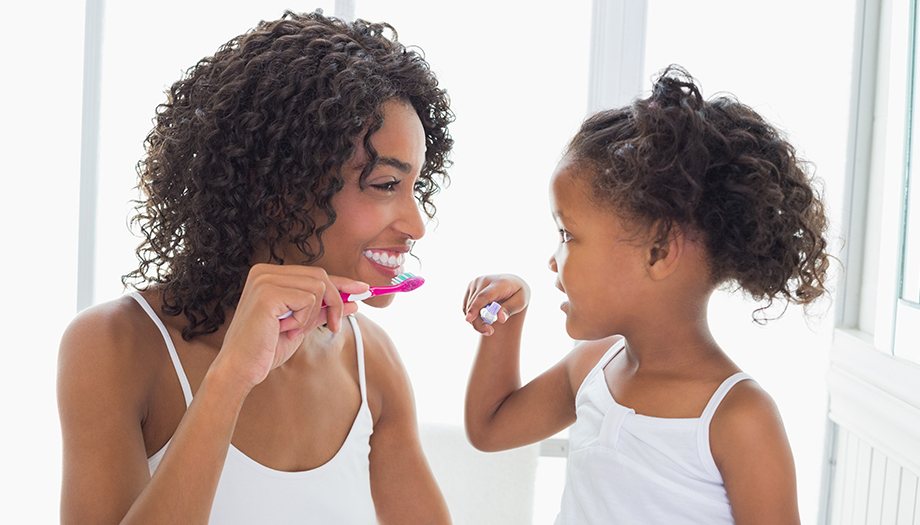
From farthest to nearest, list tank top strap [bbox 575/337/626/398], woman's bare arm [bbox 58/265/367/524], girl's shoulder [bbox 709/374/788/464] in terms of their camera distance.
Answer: tank top strap [bbox 575/337/626/398] → girl's shoulder [bbox 709/374/788/464] → woman's bare arm [bbox 58/265/367/524]

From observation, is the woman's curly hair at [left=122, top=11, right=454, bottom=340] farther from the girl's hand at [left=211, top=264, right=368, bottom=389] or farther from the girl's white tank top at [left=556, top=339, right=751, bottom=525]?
the girl's white tank top at [left=556, top=339, right=751, bottom=525]

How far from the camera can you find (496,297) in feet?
3.45

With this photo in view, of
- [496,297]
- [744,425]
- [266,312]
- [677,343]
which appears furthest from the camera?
[496,297]

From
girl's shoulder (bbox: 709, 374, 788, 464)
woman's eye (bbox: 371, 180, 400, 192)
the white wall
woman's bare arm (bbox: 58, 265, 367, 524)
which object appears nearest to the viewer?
woman's bare arm (bbox: 58, 265, 367, 524)

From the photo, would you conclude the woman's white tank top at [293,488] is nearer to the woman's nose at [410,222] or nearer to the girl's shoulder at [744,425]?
the woman's nose at [410,222]

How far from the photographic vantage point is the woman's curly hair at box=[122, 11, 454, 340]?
2.89ft

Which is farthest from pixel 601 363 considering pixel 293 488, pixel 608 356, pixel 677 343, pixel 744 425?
pixel 293 488

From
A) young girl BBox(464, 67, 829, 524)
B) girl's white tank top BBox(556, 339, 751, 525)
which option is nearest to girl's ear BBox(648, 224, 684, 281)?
young girl BBox(464, 67, 829, 524)

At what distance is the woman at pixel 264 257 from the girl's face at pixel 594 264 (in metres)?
0.21

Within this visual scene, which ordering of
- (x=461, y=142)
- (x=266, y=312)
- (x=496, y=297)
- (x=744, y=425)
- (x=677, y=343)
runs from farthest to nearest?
(x=461, y=142), (x=496, y=297), (x=677, y=343), (x=744, y=425), (x=266, y=312)

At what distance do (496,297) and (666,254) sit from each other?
27cm

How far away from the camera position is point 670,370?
0.94m

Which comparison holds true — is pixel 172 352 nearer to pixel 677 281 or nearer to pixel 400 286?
pixel 400 286

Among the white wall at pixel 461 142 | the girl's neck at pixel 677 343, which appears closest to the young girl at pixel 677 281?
the girl's neck at pixel 677 343
